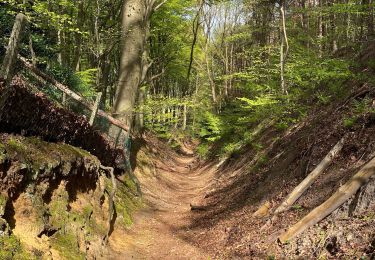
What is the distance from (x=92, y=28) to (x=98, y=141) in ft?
38.3

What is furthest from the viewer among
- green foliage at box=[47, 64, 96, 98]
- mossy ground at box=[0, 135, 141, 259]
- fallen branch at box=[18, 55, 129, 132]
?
green foliage at box=[47, 64, 96, 98]

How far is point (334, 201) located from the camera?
5.82 meters

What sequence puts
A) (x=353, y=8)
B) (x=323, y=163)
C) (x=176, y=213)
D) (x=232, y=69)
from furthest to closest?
(x=232, y=69)
(x=176, y=213)
(x=353, y=8)
(x=323, y=163)

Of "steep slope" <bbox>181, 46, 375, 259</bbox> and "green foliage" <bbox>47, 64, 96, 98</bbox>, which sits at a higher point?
"green foliage" <bbox>47, 64, 96, 98</bbox>

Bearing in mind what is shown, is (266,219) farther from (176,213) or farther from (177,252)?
(176,213)

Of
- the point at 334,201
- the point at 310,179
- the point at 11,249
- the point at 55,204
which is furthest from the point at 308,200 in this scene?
the point at 11,249

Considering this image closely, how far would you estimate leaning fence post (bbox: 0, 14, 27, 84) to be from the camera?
4965 millimetres

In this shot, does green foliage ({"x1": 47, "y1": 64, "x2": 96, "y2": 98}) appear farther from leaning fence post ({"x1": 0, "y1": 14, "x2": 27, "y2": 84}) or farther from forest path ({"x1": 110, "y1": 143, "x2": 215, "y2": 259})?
leaning fence post ({"x1": 0, "y1": 14, "x2": 27, "y2": 84})

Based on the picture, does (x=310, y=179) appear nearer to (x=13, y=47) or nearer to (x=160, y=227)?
(x=160, y=227)

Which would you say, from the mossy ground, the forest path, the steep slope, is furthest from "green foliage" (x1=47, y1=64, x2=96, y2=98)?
the steep slope

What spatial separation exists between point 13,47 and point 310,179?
20.5ft

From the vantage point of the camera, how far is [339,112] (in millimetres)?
9227

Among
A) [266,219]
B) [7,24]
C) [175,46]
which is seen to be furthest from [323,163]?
[175,46]

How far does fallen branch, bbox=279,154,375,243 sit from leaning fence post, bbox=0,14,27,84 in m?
5.34
